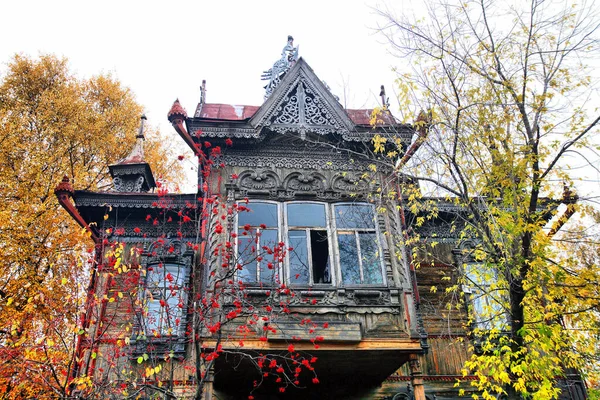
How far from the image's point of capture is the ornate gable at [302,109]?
39.5 feet

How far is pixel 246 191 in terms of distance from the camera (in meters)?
11.6

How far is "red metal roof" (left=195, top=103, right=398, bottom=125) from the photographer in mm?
12789

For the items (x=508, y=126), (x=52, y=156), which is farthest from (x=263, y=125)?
(x=52, y=156)

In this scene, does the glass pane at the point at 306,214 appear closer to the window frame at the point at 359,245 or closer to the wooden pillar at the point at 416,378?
the window frame at the point at 359,245

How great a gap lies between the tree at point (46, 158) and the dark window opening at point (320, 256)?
23.6 feet

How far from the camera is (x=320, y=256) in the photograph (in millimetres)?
11133

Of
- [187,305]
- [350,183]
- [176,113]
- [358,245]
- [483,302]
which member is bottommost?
[483,302]

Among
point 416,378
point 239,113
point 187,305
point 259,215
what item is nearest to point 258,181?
point 259,215

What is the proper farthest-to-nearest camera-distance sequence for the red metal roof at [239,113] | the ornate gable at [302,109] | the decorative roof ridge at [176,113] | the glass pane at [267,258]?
the red metal roof at [239,113]
the ornate gable at [302,109]
the decorative roof ridge at [176,113]
the glass pane at [267,258]

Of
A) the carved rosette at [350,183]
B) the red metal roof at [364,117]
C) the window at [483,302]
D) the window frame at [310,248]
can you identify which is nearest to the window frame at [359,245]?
the window frame at [310,248]

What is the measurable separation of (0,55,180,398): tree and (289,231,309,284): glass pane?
6.79 meters

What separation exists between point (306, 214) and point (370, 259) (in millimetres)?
1836

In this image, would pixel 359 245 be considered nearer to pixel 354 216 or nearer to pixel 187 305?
pixel 354 216

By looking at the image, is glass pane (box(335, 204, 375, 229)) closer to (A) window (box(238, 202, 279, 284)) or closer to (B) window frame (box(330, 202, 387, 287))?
(B) window frame (box(330, 202, 387, 287))
